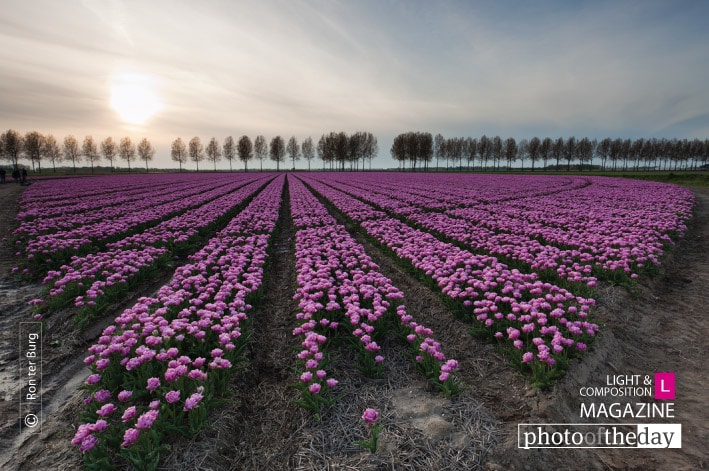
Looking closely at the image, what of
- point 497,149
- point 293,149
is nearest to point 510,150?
point 497,149

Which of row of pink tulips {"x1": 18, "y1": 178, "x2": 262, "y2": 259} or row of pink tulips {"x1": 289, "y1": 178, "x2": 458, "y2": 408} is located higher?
row of pink tulips {"x1": 18, "y1": 178, "x2": 262, "y2": 259}

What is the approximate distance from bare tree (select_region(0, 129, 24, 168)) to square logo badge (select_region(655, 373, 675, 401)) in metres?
118

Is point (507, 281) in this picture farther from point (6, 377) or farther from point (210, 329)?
point (6, 377)

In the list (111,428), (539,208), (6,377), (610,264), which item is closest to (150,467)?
(111,428)

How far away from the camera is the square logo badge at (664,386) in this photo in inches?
161

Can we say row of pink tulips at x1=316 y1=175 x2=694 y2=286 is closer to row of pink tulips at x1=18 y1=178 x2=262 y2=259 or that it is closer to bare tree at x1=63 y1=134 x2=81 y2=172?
row of pink tulips at x1=18 y1=178 x2=262 y2=259

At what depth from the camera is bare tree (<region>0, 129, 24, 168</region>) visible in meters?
78.6

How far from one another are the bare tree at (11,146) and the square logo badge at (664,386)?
11811 cm

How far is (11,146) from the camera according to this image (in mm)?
78812

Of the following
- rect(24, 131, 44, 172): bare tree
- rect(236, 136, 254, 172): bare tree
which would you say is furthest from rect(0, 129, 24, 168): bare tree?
rect(236, 136, 254, 172): bare tree

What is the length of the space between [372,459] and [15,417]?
423 cm

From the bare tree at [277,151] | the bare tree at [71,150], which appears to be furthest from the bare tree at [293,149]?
the bare tree at [71,150]

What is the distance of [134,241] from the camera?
1040 cm

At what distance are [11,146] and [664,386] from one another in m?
118
